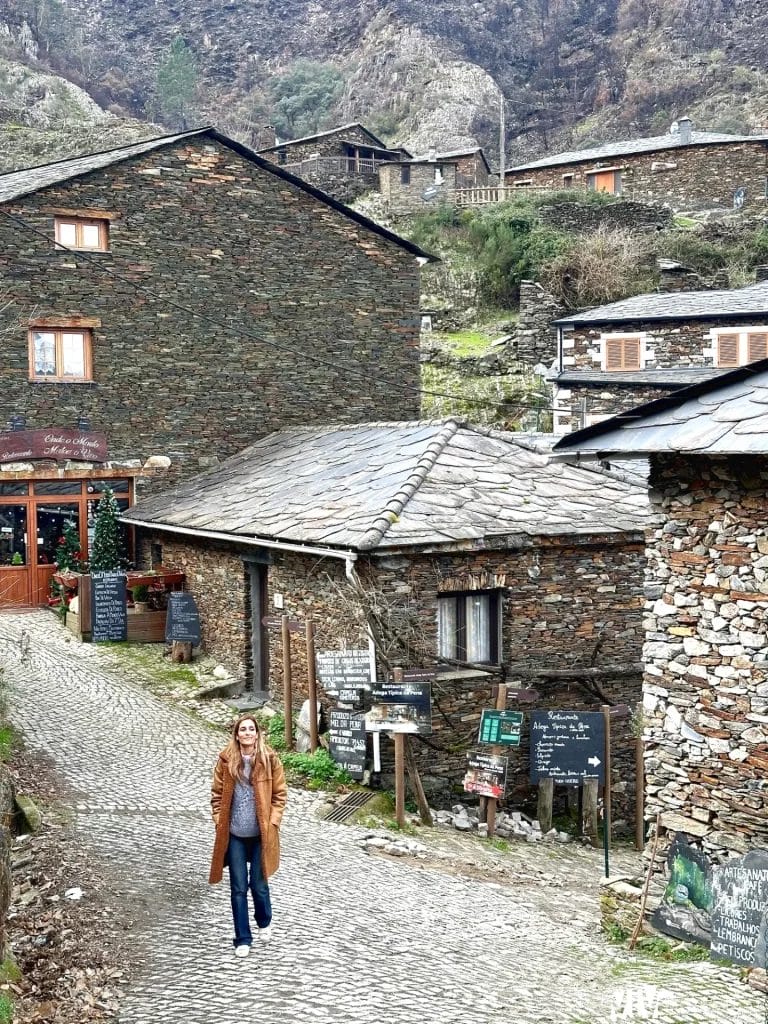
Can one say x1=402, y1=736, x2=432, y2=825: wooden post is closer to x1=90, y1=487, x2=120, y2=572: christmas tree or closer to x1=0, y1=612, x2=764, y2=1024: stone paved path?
x1=0, y1=612, x2=764, y2=1024: stone paved path

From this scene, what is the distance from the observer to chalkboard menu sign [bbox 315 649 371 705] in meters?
11.9

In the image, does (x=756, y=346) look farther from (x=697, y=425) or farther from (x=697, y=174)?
(x=697, y=174)

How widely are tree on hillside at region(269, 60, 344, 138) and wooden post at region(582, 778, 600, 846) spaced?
2338 inches

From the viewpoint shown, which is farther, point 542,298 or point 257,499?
point 542,298

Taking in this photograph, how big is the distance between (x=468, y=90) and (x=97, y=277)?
4801 cm

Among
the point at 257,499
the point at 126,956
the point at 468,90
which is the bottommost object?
the point at 126,956

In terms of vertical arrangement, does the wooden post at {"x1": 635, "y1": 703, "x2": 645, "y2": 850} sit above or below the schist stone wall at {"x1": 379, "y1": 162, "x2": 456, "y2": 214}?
below

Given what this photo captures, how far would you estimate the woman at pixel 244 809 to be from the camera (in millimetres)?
6719

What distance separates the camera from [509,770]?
12.9 metres

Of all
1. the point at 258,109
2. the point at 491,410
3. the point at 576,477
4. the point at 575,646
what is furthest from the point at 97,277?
the point at 258,109

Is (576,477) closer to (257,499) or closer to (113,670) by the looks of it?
(257,499)

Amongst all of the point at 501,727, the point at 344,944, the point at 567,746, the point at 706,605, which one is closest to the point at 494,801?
the point at 501,727

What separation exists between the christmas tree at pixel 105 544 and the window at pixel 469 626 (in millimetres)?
8950

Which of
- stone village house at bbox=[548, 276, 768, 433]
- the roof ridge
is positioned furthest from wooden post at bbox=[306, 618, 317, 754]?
stone village house at bbox=[548, 276, 768, 433]
